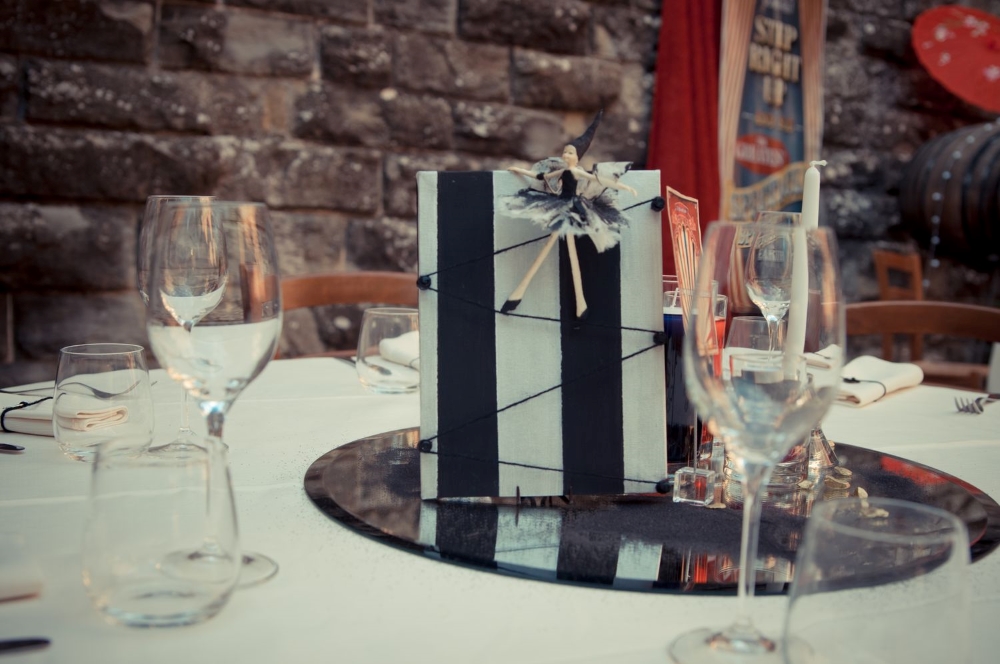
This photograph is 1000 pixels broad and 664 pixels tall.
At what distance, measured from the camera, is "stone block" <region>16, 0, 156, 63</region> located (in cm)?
205

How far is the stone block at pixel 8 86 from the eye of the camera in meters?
2.04

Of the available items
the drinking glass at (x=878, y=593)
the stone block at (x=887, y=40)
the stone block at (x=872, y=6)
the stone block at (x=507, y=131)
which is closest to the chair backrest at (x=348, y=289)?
the stone block at (x=507, y=131)

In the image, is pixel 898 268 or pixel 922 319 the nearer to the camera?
pixel 922 319

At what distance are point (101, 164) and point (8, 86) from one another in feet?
0.83

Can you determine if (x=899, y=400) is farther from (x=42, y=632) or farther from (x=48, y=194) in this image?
(x=48, y=194)

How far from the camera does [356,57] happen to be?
94.7 inches

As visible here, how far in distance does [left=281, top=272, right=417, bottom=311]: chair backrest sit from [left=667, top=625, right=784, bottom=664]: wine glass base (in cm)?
129

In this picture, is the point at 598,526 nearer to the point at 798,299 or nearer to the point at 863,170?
the point at 798,299

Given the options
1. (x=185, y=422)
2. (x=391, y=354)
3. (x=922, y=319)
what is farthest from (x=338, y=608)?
(x=922, y=319)

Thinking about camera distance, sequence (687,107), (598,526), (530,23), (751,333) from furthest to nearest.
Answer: (687,107) → (530,23) → (751,333) → (598,526)

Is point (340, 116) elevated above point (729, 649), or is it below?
above

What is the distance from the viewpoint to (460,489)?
722 millimetres

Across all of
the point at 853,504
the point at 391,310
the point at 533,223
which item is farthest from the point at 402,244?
the point at 853,504

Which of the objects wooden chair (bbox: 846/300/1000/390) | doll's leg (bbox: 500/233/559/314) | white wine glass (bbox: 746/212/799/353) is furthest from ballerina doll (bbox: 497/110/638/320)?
wooden chair (bbox: 846/300/1000/390)
